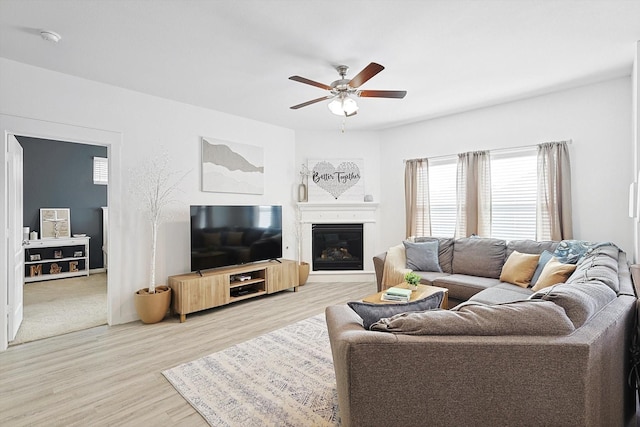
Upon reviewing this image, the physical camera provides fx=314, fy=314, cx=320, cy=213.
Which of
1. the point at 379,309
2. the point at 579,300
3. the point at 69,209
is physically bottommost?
the point at 379,309

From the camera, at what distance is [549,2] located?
→ 7.30ft

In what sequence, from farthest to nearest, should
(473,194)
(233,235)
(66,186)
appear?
(66,186)
(473,194)
(233,235)

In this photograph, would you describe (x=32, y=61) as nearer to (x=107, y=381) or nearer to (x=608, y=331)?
(x=107, y=381)

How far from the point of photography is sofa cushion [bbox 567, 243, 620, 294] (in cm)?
205

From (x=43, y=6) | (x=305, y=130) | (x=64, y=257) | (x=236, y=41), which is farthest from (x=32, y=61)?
(x=64, y=257)

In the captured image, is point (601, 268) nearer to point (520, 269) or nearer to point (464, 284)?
point (520, 269)

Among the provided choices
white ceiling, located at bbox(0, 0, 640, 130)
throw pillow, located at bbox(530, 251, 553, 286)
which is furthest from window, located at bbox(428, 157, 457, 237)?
throw pillow, located at bbox(530, 251, 553, 286)

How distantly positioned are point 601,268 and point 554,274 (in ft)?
2.18

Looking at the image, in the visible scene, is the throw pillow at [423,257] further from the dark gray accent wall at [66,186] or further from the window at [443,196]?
the dark gray accent wall at [66,186]

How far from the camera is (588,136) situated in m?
3.80

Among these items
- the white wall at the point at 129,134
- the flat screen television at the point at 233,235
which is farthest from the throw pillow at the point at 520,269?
the white wall at the point at 129,134

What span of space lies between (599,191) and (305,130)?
4.32 meters

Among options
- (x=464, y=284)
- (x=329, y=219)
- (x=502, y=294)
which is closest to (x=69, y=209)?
(x=329, y=219)

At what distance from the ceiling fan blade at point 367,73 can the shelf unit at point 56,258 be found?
6.23 metres
